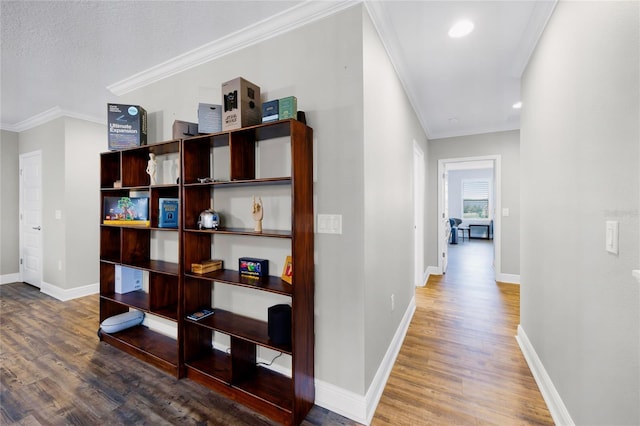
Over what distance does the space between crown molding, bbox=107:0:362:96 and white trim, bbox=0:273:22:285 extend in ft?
13.5

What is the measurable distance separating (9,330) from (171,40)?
3364 mm

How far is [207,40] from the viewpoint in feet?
7.00

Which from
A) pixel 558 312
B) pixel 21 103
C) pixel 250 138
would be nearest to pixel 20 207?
pixel 21 103

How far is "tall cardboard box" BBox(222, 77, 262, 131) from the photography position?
5.86 ft

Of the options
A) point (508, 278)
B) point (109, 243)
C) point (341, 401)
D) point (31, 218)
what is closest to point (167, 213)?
point (109, 243)

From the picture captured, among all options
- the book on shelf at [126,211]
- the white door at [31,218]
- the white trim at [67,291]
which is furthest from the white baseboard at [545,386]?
the white door at [31,218]

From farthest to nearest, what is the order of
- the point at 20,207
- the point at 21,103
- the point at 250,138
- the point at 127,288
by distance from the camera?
the point at 20,207 → the point at 21,103 → the point at 127,288 → the point at 250,138

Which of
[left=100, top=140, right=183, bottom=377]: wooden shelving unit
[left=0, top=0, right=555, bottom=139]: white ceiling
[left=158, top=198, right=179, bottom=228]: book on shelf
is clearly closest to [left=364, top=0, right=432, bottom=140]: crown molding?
[left=0, top=0, right=555, bottom=139]: white ceiling

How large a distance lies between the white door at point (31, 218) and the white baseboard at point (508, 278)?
23.9 ft

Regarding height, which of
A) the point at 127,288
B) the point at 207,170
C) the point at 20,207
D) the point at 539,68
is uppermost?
the point at 539,68

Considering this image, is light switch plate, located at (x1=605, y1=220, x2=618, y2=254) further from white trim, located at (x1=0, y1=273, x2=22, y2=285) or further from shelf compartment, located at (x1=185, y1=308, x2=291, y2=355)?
white trim, located at (x1=0, y1=273, x2=22, y2=285)

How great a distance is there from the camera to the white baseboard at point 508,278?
4430 millimetres

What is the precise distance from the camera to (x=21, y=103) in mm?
3455

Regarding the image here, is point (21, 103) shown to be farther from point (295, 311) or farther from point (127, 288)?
point (295, 311)
